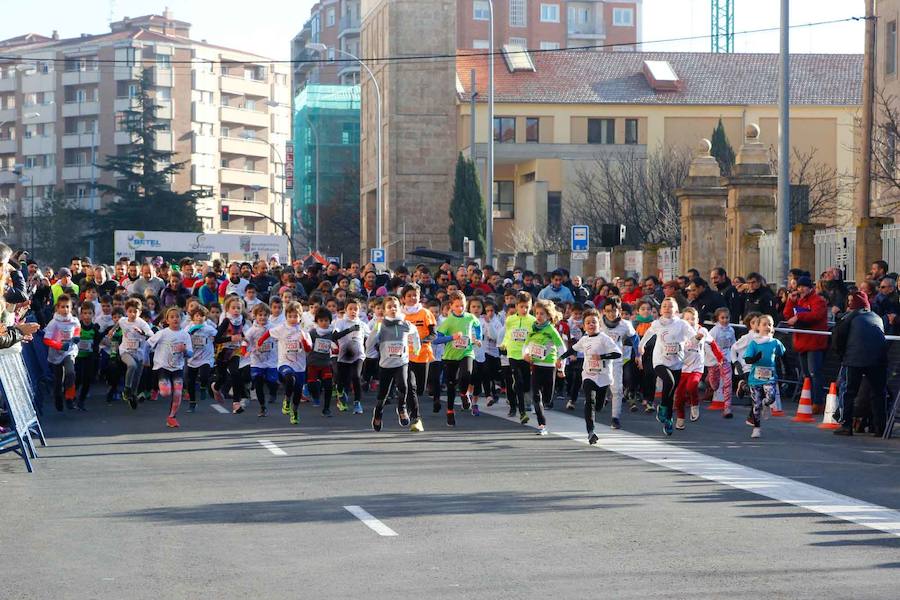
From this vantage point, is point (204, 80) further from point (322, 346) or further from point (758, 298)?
point (322, 346)

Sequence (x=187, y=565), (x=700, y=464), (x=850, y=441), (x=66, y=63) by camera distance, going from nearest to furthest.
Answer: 1. (x=187, y=565)
2. (x=700, y=464)
3. (x=850, y=441)
4. (x=66, y=63)

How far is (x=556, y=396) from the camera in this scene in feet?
78.7

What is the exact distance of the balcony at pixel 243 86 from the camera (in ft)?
428

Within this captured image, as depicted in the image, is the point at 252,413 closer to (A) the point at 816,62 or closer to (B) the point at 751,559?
(B) the point at 751,559

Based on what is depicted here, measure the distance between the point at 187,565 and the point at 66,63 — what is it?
124 meters

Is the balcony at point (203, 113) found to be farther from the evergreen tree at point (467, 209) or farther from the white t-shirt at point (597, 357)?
the white t-shirt at point (597, 357)

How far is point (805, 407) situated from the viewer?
63.8ft

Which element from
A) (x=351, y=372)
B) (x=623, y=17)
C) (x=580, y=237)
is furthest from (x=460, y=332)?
(x=623, y=17)

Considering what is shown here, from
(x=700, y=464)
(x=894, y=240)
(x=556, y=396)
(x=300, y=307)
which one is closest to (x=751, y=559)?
(x=700, y=464)

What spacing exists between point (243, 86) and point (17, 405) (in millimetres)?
121219

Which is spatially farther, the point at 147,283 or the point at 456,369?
the point at 147,283

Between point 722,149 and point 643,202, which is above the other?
point 722,149

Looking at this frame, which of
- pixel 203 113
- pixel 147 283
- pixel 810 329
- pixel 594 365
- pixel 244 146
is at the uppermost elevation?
pixel 203 113

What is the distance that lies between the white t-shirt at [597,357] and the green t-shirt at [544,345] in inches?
26.0
